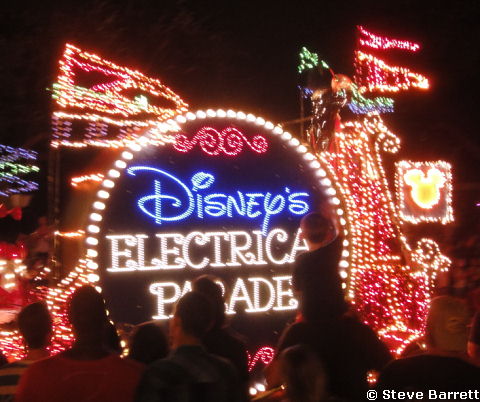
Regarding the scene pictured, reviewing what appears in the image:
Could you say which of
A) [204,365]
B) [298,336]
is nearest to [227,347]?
[298,336]

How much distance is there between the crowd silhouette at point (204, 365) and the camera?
3.37 m

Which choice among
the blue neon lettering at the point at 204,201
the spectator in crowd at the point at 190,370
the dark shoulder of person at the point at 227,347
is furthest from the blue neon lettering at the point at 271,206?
the spectator in crowd at the point at 190,370

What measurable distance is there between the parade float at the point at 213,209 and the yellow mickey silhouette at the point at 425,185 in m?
3.91

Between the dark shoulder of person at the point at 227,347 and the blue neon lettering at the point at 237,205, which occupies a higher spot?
the blue neon lettering at the point at 237,205

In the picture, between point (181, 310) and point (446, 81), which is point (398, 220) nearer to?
point (181, 310)

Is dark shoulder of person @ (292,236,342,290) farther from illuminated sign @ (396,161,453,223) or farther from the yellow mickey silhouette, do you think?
the yellow mickey silhouette

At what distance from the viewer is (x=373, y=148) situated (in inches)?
326

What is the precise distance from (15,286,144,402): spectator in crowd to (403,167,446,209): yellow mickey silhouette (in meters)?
9.42

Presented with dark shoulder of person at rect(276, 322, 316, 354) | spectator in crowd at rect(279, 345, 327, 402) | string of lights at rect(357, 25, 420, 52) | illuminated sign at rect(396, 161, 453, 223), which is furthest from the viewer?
illuminated sign at rect(396, 161, 453, 223)

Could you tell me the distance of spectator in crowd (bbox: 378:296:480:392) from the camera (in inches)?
141

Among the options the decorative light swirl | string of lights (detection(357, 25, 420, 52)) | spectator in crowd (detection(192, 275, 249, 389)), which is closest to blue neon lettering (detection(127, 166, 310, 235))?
the decorative light swirl

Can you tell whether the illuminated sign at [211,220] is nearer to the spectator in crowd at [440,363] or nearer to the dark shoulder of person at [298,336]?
the dark shoulder of person at [298,336]

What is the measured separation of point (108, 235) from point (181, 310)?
8.71 feet

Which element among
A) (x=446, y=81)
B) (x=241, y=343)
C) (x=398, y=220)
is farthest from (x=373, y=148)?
(x=446, y=81)
